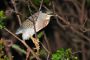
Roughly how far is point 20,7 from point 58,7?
74 cm

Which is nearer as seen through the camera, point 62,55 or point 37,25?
point 62,55

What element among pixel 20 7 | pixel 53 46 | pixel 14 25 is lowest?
pixel 53 46

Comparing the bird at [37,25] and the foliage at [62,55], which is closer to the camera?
the foliage at [62,55]

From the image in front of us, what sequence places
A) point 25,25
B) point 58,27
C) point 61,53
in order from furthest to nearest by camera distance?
point 58,27 < point 25,25 < point 61,53

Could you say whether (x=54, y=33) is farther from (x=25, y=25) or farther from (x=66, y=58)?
(x=66, y=58)

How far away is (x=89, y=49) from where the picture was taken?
6.67m

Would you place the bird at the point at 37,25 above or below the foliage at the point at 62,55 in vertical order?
below

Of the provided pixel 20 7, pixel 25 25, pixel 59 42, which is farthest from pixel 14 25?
pixel 25 25

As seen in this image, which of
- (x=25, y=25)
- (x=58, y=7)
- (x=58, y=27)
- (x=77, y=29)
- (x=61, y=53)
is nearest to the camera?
(x=61, y=53)

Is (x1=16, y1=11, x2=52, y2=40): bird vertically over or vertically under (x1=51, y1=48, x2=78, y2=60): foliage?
under

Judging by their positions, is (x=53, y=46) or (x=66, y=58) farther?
(x=53, y=46)

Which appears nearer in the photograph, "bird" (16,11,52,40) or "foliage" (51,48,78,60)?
"foliage" (51,48,78,60)

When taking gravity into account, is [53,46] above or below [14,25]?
below

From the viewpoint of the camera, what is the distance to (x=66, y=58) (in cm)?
386
